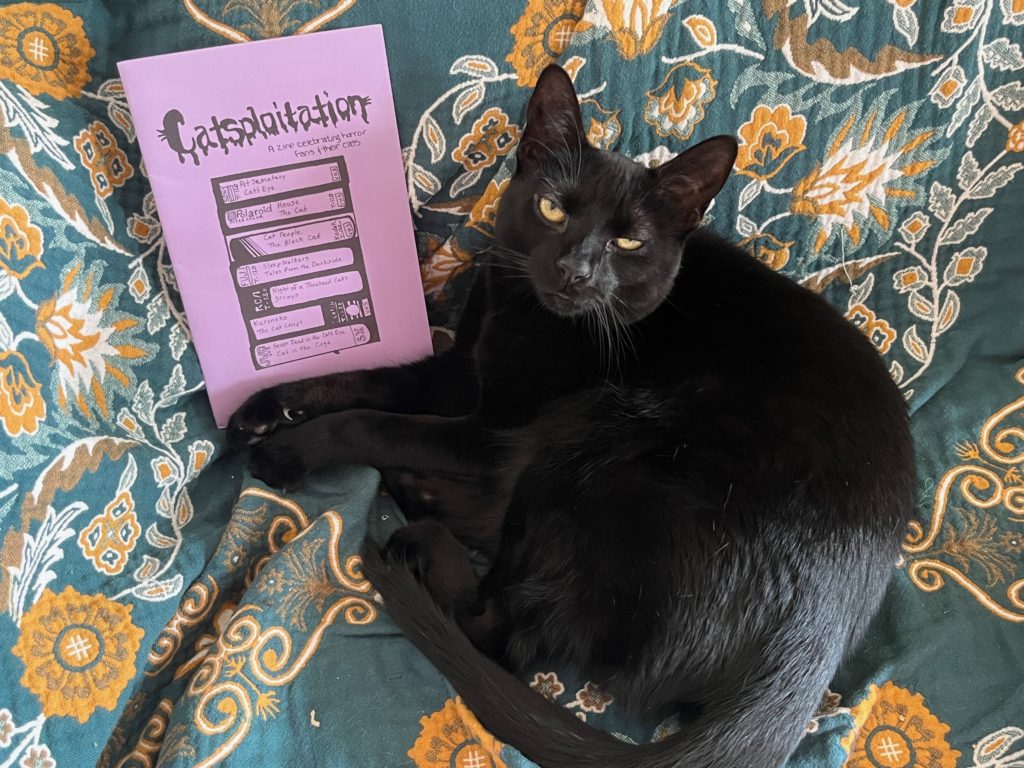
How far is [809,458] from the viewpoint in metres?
0.87

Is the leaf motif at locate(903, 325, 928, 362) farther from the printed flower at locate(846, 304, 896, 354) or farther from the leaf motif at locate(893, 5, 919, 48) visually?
the leaf motif at locate(893, 5, 919, 48)

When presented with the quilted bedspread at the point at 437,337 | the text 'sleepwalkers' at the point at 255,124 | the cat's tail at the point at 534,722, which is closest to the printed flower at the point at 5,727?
the quilted bedspread at the point at 437,337

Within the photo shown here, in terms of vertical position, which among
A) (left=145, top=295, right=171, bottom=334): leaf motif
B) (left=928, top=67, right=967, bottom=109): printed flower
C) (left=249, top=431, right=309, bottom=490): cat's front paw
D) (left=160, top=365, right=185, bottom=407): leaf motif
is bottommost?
(left=249, top=431, right=309, bottom=490): cat's front paw

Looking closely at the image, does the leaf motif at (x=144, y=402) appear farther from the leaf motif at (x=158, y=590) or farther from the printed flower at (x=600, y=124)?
the printed flower at (x=600, y=124)

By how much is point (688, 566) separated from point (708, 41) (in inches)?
30.2

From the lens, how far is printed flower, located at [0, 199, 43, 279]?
0.80 meters

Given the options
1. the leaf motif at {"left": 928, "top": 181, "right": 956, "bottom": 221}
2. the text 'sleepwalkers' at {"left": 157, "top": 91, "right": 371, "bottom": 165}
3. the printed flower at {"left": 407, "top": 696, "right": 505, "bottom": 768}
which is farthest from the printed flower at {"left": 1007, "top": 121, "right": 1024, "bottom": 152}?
the printed flower at {"left": 407, "top": 696, "right": 505, "bottom": 768}

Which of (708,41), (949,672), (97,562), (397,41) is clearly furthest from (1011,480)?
(97,562)

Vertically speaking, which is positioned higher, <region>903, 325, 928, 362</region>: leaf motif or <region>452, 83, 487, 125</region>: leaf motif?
<region>452, 83, 487, 125</region>: leaf motif

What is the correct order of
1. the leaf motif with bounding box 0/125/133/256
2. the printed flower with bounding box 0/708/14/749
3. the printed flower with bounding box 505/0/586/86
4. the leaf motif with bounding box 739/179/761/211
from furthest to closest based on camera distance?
the leaf motif with bounding box 739/179/761/211 < the printed flower with bounding box 505/0/586/86 < the leaf motif with bounding box 0/125/133/256 < the printed flower with bounding box 0/708/14/749

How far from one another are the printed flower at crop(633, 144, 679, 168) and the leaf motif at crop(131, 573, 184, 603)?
895 mm

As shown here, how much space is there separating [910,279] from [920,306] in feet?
0.16

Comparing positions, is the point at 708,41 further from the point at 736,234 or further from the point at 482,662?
the point at 482,662

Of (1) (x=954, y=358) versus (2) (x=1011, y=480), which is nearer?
(2) (x=1011, y=480)
